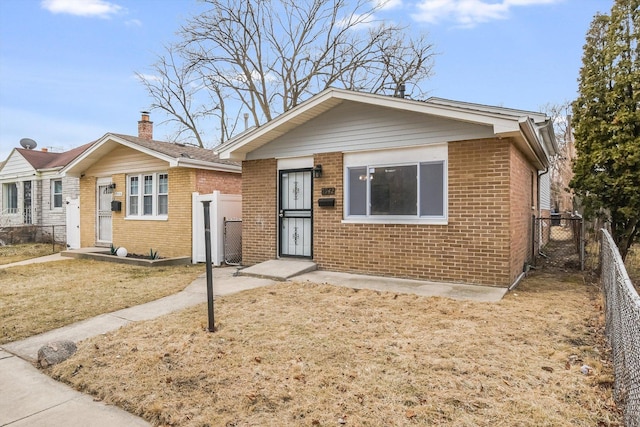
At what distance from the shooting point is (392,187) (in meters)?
7.89

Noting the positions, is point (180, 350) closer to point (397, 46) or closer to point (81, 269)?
point (81, 269)

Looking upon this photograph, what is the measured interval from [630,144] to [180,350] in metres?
8.34

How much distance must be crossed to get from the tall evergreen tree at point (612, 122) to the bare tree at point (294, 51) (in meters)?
14.4

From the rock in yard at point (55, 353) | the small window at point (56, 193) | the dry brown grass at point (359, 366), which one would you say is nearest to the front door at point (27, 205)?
the small window at point (56, 193)

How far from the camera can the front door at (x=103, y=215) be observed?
13812 millimetres

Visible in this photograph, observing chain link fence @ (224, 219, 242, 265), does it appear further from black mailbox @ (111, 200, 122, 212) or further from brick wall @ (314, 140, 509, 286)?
black mailbox @ (111, 200, 122, 212)

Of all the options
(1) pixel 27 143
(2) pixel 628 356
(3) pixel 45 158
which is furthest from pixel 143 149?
(1) pixel 27 143

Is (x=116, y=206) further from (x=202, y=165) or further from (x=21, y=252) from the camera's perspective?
(x=21, y=252)

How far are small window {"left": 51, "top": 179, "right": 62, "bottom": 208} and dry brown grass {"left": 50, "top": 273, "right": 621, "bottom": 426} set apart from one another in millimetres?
15722

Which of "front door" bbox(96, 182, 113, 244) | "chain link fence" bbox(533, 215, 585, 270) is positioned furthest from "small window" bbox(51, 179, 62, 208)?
"chain link fence" bbox(533, 215, 585, 270)

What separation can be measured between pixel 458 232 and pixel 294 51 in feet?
61.2

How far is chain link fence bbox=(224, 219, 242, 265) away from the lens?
10789 mm

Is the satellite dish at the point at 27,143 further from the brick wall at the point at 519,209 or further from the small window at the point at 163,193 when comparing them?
the brick wall at the point at 519,209

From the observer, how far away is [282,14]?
2236 centimetres
